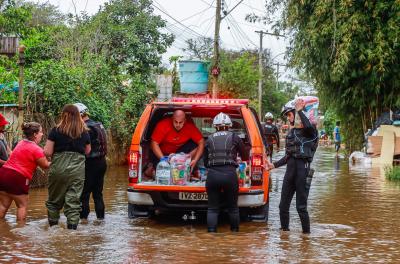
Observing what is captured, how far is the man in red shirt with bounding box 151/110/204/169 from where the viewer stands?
1165 cm

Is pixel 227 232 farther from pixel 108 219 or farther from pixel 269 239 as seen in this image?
pixel 108 219

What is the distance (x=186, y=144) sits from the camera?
11.9 m

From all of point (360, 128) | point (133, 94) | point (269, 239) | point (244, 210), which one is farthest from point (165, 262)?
point (360, 128)

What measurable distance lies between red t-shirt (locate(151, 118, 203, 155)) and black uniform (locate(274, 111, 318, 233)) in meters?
1.87

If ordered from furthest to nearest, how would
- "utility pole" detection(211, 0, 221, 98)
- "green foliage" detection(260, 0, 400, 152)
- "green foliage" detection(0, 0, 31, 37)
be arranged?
"utility pole" detection(211, 0, 221, 98) → "green foliage" detection(260, 0, 400, 152) → "green foliage" detection(0, 0, 31, 37)

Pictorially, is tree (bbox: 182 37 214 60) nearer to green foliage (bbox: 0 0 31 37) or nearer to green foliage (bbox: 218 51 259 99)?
green foliage (bbox: 218 51 259 99)

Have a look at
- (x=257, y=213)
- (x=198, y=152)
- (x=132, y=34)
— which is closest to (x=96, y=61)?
(x=132, y=34)

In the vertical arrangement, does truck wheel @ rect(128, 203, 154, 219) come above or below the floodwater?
above

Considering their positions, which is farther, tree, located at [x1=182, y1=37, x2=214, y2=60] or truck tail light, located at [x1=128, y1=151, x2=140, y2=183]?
tree, located at [x1=182, y1=37, x2=214, y2=60]

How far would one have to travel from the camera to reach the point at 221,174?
10039 mm

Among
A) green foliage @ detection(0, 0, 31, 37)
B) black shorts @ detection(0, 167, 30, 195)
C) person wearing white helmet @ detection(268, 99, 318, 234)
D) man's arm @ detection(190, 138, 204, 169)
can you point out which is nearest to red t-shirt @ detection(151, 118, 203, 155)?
man's arm @ detection(190, 138, 204, 169)

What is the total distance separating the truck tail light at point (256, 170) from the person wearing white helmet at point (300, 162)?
0.33 m

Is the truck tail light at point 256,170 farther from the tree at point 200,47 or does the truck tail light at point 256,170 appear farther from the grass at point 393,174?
the tree at point 200,47

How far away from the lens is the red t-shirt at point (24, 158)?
10609 millimetres
